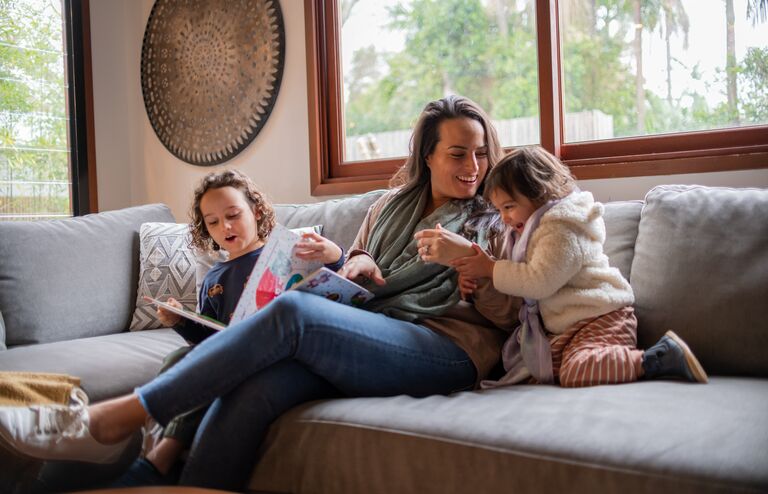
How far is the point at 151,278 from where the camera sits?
2.53 m

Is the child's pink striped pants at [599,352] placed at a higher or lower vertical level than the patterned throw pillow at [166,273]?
lower

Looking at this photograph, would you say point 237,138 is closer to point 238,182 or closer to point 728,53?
point 238,182

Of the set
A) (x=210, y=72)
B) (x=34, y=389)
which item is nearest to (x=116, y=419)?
(x=34, y=389)

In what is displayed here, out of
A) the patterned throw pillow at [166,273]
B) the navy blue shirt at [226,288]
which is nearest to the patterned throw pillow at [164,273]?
the patterned throw pillow at [166,273]

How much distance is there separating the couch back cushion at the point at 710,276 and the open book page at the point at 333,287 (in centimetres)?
65

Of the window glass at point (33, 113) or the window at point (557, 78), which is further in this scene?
the window glass at point (33, 113)

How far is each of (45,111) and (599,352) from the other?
285 centimetres

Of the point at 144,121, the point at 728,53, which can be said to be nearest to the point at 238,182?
the point at 728,53

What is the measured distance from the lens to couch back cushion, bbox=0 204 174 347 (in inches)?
89.8

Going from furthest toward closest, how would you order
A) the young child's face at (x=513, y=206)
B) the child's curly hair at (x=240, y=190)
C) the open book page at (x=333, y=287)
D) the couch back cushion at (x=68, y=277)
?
1. the couch back cushion at (x=68, y=277)
2. the child's curly hair at (x=240, y=190)
3. the young child's face at (x=513, y=206)
4. the open book page at (x=333, y=287)

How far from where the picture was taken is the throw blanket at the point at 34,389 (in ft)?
4.18

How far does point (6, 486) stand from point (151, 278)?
128 cm

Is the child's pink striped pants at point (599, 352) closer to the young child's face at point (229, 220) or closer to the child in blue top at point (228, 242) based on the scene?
the child in blue top at point (228, 242)

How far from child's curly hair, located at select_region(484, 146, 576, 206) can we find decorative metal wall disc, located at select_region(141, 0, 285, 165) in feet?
5.39
